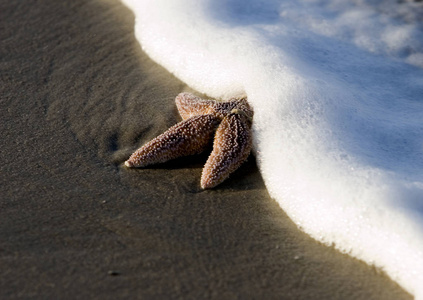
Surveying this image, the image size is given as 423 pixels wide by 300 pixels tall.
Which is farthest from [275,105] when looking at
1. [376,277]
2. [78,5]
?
[78,5]

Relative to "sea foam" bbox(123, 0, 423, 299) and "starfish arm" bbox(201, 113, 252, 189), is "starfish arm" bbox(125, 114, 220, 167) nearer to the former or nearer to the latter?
"starfish arm" bbox(201, 113, 252, 189)

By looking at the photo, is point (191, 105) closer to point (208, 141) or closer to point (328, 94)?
point (208, 141)

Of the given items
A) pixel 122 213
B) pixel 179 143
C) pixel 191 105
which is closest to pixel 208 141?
pixel 179 143

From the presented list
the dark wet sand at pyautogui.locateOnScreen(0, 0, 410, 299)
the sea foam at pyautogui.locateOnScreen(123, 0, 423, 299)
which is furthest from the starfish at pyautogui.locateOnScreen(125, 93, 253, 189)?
the sea foam at pyautogui.locateOnScreen(123, 0, 423, 299)

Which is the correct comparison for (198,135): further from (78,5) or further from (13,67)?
(78,5)

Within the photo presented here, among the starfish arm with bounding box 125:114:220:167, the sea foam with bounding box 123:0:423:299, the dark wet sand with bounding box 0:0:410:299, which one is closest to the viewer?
the dark wet sand with bounding box 0:0:410:299

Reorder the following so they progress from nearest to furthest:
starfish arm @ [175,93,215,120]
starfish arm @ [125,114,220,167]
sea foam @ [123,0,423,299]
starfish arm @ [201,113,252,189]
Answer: sea foam @ [123,0,423,299], starfish arm @ [201,113,252,189], starfish arm @ [125,114,220,167], starfish arm @ [175,93,215,120]

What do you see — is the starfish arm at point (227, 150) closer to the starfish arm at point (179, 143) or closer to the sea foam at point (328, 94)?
the starfish arm at point (179, 143)
